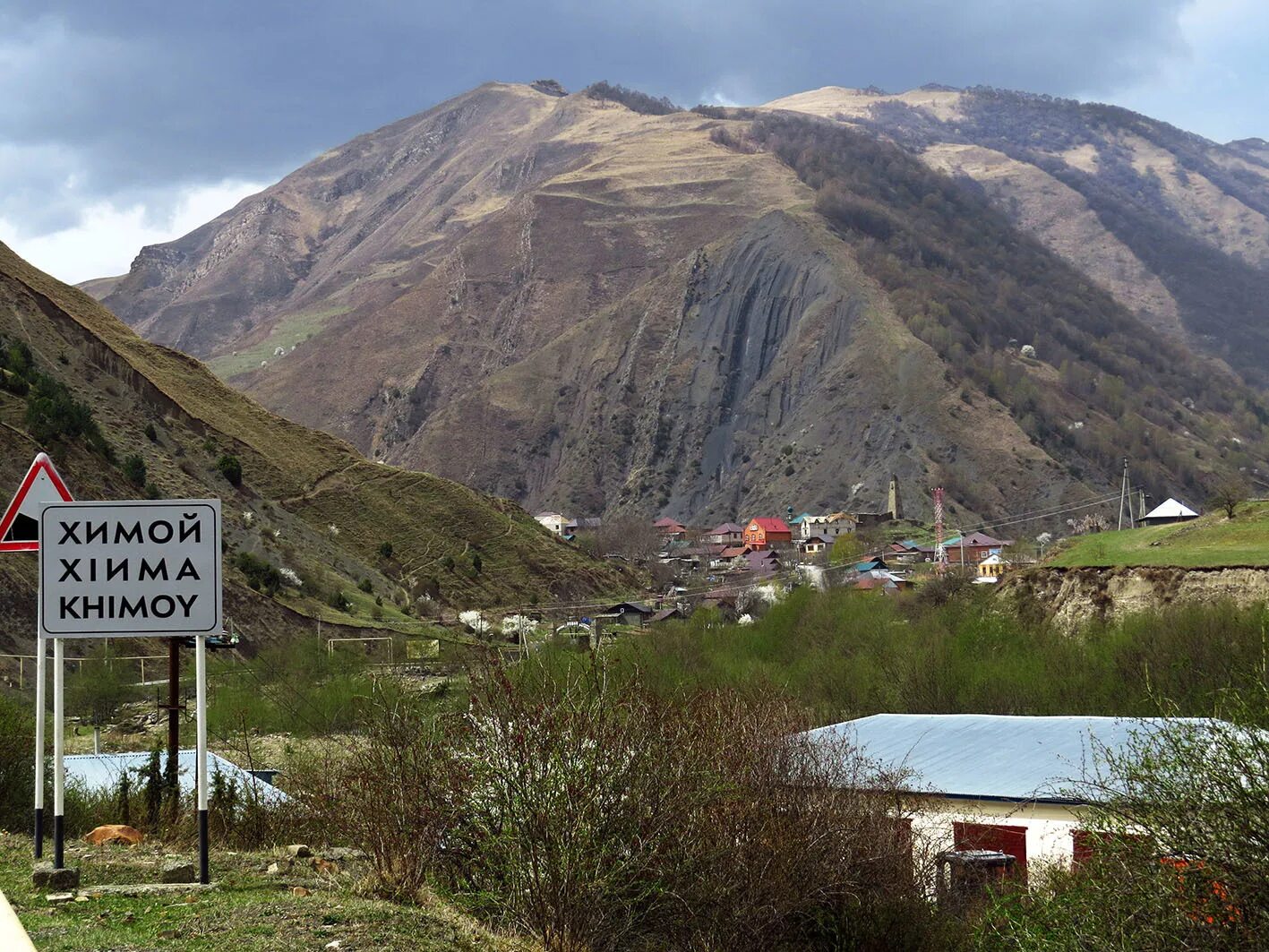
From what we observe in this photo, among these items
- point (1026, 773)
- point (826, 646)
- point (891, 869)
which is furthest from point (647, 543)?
point (891, 869)

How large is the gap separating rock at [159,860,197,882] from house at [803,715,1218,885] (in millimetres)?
11806

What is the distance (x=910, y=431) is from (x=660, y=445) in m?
37.1

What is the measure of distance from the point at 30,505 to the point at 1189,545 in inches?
1855

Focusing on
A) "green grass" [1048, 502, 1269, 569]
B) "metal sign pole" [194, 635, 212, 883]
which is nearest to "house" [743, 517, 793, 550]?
"green grass" [1048, 502, 1269, 569]

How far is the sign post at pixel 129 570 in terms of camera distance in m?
11.5

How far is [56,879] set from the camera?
10.9 meters

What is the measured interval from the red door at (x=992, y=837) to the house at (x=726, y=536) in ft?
362

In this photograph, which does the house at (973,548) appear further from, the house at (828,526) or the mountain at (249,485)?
the mountain at (249,485)

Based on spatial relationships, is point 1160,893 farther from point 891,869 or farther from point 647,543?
point 647,543

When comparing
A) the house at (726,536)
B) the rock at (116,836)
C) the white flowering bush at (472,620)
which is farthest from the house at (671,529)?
the rock at (116,836)

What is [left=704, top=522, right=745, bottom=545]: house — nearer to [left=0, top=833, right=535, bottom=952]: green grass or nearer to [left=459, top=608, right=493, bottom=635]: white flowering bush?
[left=459, top=608, right=493, bottom=635]: white flowering bush

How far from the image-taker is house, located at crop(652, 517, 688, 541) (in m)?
140

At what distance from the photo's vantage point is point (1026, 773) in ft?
91.0

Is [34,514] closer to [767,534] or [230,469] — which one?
[230,469]
